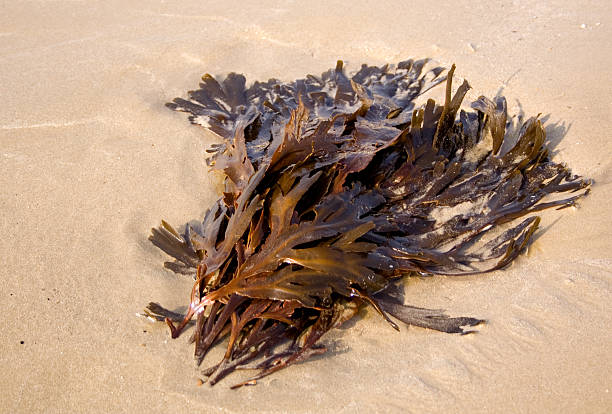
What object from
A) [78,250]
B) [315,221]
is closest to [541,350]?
[315,221]

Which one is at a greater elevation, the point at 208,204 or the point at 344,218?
the point at 344,218

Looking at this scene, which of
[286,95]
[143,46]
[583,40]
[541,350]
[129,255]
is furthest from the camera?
[143,46]

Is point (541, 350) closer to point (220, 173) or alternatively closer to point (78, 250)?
point (220, 173)

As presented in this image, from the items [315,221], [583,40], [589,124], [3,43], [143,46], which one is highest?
[583,40]

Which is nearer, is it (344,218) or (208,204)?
(344,218)
